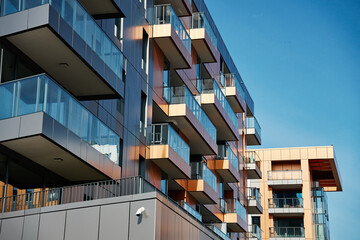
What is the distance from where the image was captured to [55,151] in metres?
20.1

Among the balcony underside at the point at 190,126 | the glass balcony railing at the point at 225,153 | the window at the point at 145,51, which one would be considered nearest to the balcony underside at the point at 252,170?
the glass balcony railing at the point at 225,153

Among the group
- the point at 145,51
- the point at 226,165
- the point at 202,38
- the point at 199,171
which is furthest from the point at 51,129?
the point at 226,165

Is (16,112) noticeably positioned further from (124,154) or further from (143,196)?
(124,154)

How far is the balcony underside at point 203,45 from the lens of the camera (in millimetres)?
36125

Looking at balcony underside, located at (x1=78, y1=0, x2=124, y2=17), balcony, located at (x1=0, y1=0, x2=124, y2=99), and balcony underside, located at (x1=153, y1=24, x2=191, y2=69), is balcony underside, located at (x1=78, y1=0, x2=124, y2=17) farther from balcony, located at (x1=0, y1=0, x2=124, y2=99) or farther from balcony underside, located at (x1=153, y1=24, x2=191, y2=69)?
balcony underside, located at (x1=153, y1=24, x2=191, y2=69)

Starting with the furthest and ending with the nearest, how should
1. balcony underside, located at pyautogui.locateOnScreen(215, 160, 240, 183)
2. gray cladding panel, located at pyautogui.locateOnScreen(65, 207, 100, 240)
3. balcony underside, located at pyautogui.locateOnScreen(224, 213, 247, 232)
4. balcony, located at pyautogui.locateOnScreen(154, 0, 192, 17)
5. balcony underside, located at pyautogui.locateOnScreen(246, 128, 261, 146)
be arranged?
balcony underside, located at pyautogui.locateOnScreen(246, 128, 261, 146)
balcony underside, located at pyautogui.locateOnScreen(224, 213, 247, 232)
balcony underside, located at pyautogui.locateOnScreen(215, 160, 240, 183)
balcony, located at pyautogui.locateOnScreen(154, 0, 192, 17)
gray cladding panel, located at pyautogui.locateOnScreen(65, 207, 100, 240)

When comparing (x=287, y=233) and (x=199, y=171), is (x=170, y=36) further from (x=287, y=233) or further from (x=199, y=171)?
(x=287, y=233)

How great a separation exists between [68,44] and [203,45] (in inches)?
679

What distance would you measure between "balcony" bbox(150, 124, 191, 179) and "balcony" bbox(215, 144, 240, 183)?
30.2 feet

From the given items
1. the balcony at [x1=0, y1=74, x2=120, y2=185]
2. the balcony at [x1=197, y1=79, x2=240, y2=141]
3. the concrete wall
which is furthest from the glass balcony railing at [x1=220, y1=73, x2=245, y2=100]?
the concrete wall

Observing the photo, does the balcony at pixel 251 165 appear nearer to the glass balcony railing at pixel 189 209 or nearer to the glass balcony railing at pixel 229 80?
the glass balcony railing at pixel 229 80

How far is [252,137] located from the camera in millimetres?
51719

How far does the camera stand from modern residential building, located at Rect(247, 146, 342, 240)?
61.9m

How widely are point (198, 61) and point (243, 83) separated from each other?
13.3 metres
